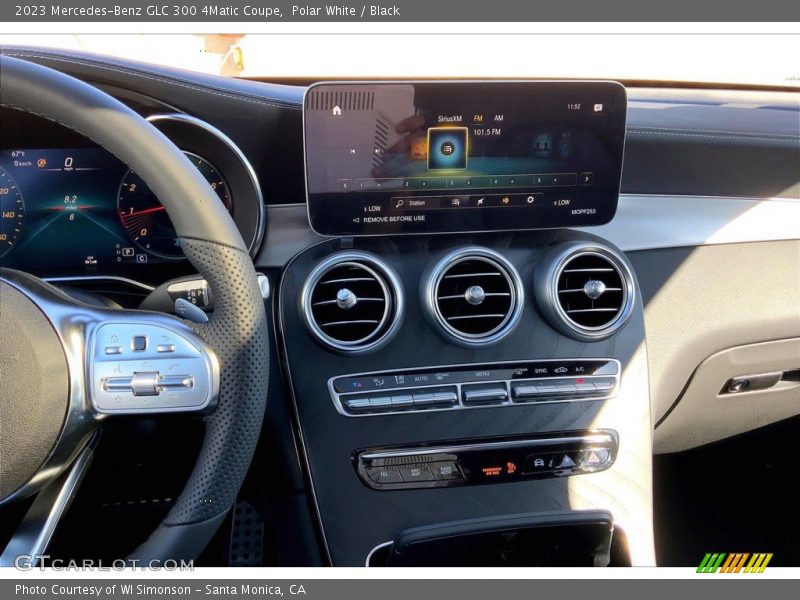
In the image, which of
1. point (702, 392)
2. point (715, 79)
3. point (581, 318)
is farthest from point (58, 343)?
point (715, 79)

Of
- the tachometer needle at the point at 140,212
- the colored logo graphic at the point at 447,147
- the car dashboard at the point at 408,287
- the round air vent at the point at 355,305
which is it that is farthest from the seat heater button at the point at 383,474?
the tachometer needle at the point at 140,212

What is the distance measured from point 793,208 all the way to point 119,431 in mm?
1649

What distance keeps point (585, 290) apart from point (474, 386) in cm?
31

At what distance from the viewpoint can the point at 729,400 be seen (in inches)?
76.2

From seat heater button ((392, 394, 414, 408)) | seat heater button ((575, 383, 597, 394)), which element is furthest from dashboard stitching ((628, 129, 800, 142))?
seat heater button ((392, 394, 414, 408))

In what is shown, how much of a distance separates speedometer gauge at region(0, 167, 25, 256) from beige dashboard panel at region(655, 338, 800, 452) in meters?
1.63

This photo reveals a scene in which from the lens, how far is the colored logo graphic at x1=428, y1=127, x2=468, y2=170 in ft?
4.71

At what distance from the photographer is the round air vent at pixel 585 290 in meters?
1.53

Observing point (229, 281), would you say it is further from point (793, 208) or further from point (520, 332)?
point (793, 208)

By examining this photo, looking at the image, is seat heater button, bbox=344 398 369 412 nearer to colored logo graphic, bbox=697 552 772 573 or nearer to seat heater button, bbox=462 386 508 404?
seat heater button, bbox=462 386 508 404

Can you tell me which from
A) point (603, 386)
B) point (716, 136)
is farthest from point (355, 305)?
point (716, 136)

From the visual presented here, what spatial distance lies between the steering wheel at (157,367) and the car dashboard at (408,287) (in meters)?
0.27

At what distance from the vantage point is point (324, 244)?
59.9 inches

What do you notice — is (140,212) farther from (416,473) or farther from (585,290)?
(585,290)
